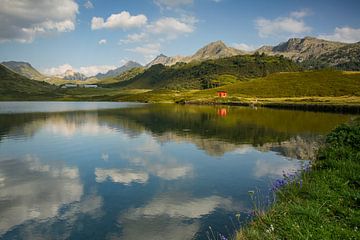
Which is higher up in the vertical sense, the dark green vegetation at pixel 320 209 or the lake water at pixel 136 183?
the dark green vegetation at pixel 320 209

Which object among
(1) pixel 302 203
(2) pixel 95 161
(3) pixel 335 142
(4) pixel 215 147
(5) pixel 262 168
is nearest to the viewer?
(1) pixel 302 203

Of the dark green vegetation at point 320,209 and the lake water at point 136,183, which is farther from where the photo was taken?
the lake water at point 136,183

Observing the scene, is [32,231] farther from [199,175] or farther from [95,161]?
[95,161]

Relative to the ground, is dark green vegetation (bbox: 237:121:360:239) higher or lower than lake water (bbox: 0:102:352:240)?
higher

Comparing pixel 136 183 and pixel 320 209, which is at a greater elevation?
pixel 320 209

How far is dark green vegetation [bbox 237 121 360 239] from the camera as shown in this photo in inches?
473

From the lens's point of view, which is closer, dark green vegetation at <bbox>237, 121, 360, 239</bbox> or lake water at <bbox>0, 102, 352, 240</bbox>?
dark green vegetation at <bbox>237, 121, 360, 239</bbox>

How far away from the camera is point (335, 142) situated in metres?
29.0

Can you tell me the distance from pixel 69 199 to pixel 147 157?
16961mm

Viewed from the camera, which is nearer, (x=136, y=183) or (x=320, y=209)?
(x=320, y=209)

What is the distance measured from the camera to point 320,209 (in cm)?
1471

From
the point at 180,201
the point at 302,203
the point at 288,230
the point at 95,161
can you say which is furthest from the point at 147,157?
the point at 288,230

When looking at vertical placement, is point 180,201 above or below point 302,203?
below

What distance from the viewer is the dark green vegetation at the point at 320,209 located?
39.4 ft
